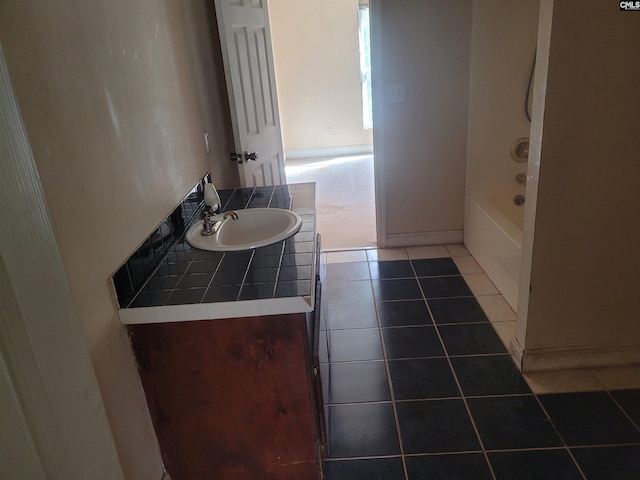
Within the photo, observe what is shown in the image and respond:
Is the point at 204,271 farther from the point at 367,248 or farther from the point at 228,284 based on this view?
the point at 367,248

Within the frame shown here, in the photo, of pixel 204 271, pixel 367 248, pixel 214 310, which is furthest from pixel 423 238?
pixel 214 310

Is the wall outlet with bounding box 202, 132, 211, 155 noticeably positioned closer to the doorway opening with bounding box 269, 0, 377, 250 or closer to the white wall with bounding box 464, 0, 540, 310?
the white wall with bounding box 464, 0, 540, 310

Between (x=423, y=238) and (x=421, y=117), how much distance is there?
872 mm

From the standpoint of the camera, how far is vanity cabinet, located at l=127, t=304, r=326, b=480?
1.44 metres

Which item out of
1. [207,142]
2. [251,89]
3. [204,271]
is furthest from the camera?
[251,89]

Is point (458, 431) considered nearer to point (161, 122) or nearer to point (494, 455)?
point (494, 455)

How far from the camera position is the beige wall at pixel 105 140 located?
110 cm

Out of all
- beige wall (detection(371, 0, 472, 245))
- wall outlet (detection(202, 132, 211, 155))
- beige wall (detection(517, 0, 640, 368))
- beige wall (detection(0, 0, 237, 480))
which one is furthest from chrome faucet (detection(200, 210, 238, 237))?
beige wall (detection(371, 0, 472, 245))

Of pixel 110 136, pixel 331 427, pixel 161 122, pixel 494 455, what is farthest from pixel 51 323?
pixel 494 455

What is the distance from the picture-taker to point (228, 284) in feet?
4.86

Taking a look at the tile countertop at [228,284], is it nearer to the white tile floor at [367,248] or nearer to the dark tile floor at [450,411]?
the dark tile floor at [450,411]

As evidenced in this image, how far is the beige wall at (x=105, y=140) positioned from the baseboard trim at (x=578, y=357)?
158cm

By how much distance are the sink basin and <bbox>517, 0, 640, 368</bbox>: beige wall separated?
1010 millimetres

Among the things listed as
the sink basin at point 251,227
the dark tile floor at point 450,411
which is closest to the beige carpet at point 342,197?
the dark tile floor at point 450,411
